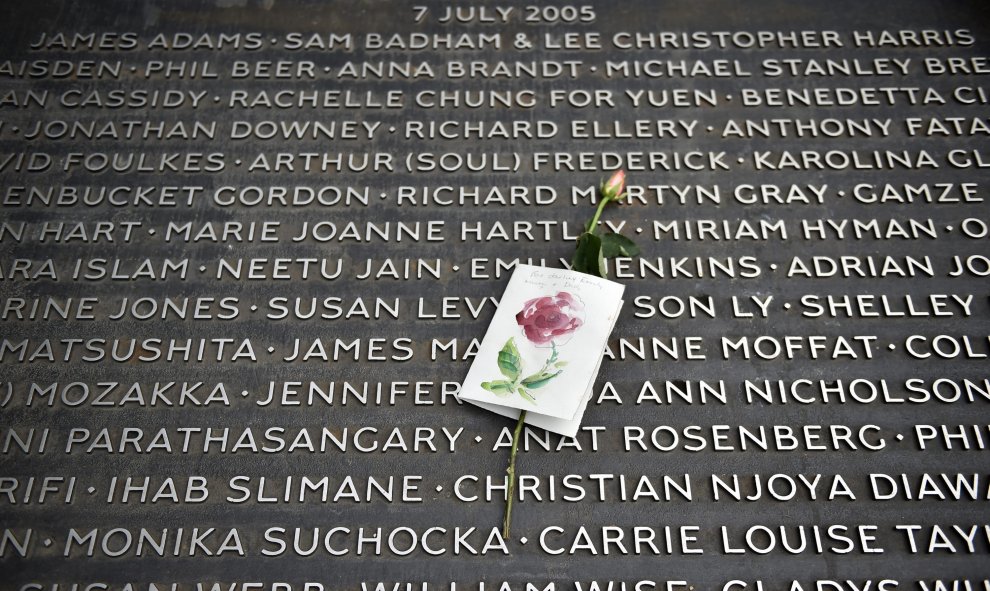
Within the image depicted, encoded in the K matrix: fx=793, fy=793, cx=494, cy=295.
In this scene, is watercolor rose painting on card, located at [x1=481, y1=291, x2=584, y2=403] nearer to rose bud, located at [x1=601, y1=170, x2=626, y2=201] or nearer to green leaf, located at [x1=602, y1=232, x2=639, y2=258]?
green leaf, located at [x1=602, y1=232, x2=639, y2=258]

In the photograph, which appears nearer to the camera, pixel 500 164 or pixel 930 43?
pixel 500 164

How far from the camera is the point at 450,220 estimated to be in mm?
4055

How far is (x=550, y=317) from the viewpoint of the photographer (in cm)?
360

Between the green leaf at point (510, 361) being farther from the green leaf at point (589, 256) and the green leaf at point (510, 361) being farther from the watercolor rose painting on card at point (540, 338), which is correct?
the green leaf at point (589, 256)

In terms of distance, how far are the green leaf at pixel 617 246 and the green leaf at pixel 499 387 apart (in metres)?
0.81

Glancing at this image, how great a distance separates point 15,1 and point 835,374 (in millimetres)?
5101

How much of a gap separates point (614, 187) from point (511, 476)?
153 centimetres

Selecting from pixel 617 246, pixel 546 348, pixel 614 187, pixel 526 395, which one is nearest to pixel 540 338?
pixel 546 348

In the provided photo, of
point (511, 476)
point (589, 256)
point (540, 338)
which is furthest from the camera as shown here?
point (589, 256)

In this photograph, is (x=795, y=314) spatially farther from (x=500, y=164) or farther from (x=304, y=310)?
(x=304, y=310)

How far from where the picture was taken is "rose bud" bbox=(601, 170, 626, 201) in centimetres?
396

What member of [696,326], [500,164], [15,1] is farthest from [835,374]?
[15,1]

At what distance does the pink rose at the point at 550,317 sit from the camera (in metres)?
3.57

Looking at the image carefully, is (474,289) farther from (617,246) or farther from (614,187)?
(614,187)
